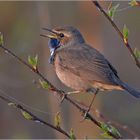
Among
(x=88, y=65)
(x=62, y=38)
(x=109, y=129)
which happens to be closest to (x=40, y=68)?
(x=62, y=38)

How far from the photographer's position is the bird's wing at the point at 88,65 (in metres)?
5.60

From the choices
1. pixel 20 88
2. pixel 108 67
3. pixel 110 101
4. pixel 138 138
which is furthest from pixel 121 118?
pixel 138 138

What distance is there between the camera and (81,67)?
5.75 m

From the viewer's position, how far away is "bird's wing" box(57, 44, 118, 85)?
18.4ft

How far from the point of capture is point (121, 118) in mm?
9758

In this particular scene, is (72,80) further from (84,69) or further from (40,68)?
(40,68)

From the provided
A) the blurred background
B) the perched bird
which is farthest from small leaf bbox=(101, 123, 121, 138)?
the blurred background

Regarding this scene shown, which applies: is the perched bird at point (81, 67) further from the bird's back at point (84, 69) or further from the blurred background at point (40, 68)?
the blurred background at point (40, 68)

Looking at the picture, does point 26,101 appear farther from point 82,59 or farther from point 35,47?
point 82,59

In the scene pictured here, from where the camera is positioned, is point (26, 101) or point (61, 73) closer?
point (61, 73)

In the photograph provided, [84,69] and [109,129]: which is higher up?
[109,129]

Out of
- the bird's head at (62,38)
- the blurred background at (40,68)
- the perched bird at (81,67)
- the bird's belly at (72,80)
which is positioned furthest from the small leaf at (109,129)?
the blurred background at (40,68)

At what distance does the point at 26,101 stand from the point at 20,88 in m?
0.36

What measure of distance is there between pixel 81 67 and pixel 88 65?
69 mm
